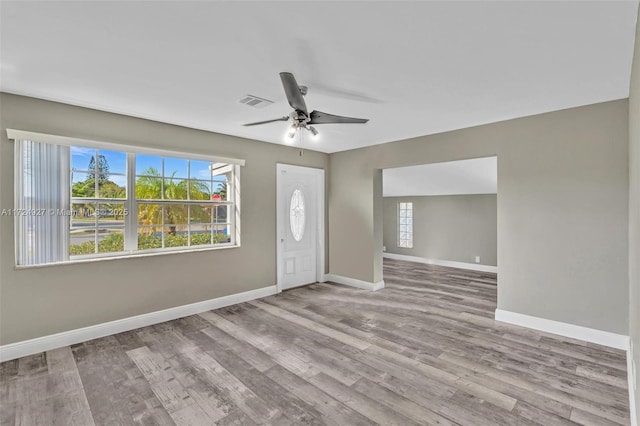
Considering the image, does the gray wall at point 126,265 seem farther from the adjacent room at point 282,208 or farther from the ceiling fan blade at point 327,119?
the ceiling fan blade at point 327,119

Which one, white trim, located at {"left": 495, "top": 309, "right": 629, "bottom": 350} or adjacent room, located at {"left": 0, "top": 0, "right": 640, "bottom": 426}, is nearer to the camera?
adjacent room, located at {"left": 0, "top": 0, "right": 640, "bottom": 426}

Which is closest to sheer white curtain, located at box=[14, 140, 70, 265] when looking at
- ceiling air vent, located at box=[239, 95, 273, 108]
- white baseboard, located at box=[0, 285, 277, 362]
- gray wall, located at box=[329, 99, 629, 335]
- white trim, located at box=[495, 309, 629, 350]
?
white baseboard, located at box=[0, 285, 277, 362]

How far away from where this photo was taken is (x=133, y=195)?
366 centimetres

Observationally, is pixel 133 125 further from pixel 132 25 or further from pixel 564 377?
pixel 564 377

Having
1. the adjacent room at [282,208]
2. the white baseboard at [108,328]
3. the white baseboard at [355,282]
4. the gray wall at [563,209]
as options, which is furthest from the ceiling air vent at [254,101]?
the white baseboard at [355,282]

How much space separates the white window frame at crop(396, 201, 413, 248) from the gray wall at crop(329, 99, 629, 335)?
3.93 meters

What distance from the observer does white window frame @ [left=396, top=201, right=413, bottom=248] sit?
8.09 metres

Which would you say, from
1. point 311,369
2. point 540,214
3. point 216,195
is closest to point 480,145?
point 540,214

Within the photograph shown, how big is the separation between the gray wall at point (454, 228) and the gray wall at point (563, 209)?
10.2 ft

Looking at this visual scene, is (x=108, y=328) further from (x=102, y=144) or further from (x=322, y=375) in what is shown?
(x=322, y=375)

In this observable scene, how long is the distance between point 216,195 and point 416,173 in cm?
403

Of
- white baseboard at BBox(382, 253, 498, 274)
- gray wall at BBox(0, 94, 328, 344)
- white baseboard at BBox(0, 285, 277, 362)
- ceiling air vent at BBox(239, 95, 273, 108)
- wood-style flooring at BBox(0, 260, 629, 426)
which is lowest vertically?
wood-style flooring at BBox(0, 260, 629, 426)

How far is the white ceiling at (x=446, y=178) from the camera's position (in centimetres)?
543

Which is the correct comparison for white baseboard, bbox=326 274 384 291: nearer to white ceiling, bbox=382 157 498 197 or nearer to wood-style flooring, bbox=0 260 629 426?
wood-style flooring, bbox=0 260 629 426
